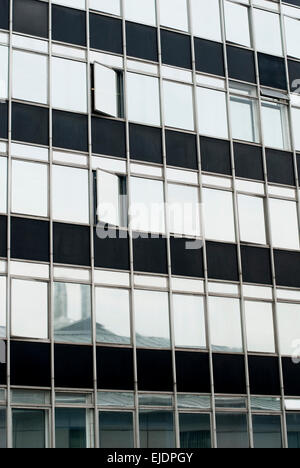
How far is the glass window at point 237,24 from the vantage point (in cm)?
2958

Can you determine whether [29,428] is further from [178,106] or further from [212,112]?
[212,112]

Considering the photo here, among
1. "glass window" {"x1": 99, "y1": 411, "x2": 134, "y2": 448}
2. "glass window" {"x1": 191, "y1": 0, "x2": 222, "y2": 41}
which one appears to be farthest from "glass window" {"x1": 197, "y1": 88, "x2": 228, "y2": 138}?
"glass window" {"x1": 99, "y1": 411, "x2": 134, "y2": 448}

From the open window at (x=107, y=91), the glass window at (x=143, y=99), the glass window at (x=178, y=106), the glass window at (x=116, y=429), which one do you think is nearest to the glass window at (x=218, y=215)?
the glass window at (x=178, y=106)

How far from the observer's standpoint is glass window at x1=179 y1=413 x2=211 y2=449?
2486cm

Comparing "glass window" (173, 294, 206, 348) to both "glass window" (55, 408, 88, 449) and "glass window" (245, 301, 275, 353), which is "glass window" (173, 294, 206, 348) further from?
"glass window" (55, 408, 88, 449)

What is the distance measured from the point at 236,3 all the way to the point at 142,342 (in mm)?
11916

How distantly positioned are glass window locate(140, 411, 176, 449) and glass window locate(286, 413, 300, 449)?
3.66m

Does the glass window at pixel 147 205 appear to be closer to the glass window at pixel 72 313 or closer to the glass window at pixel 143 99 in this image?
the glass window at pixel 143 99

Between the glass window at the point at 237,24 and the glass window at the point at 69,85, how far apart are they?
5.51 meters

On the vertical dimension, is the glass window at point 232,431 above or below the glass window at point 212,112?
below

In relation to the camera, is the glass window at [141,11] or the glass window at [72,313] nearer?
the glass window at [72,313]

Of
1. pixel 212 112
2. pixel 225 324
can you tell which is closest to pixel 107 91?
pixel 212 112

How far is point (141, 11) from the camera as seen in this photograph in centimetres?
2816

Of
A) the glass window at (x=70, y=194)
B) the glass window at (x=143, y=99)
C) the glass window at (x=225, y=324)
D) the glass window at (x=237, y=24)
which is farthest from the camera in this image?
the glass window at (x=237, y=24)
